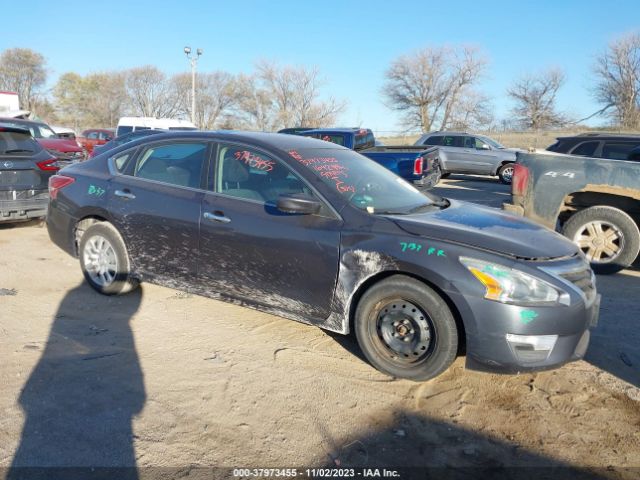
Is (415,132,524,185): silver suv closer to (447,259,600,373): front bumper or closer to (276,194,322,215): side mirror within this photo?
(276,194,322,215): side mirror

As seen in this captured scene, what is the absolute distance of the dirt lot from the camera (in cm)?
270

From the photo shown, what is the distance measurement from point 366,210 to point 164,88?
59570 millimetres

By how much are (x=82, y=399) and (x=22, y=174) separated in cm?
550

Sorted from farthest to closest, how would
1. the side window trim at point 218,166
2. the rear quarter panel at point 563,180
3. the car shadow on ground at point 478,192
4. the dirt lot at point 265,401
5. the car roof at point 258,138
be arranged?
the car shadow on ground at point 478,192
the rear quarter panel at point 563,180
the car roof at point 258,138
the side window trim at point 218,166
the dirt lot at point 265,401

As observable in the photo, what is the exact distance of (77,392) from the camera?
320 cm

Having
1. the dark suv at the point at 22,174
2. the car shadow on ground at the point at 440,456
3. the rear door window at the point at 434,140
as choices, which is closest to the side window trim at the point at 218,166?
the car shadow on ground at the point at 440,456

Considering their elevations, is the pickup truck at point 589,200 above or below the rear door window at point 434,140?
below

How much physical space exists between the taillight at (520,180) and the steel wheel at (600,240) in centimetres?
85

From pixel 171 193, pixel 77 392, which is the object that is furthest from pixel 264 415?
pixel 171 193

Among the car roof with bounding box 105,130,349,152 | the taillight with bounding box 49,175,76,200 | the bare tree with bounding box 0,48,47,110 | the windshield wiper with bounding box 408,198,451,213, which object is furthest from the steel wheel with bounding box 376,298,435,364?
the bare tree with bounding box 0,48,47,110

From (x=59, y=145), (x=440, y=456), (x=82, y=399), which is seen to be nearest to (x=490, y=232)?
(x=440, y=456)

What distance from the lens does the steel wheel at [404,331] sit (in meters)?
3.37

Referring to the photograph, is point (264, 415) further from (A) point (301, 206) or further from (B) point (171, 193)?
(B) point (171, 193)

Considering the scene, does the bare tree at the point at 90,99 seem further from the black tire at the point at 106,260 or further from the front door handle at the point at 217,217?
the front door handle at the point at 217,217
